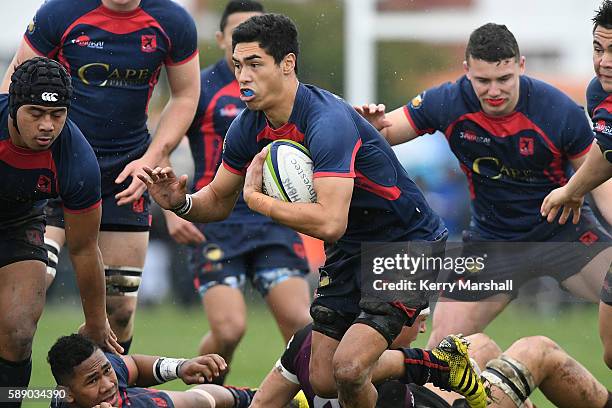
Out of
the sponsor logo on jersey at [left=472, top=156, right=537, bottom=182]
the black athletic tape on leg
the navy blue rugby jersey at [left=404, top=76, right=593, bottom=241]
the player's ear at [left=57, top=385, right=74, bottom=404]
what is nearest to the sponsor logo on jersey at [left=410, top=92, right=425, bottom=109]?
the navy blue rugby jersey at [left=404, top=76, right=593, bottom=241]

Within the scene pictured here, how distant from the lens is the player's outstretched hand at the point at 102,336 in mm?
6793

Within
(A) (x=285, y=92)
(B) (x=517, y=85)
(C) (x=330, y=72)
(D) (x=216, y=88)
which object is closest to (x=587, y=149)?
(B) (x=517, y=85)

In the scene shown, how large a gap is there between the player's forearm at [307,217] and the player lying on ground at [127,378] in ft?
3.62

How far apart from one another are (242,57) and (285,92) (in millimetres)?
300

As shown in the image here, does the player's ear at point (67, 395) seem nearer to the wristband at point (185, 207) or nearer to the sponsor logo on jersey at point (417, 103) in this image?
the wristband at point (185, 207)

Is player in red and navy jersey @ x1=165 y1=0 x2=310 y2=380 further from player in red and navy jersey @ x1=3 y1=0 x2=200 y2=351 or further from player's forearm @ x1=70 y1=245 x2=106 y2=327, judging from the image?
player's forearm @ x1=70 y1=245 x2=106 y2=327

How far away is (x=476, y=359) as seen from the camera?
692 centimetres

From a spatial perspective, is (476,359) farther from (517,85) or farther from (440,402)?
(517,85)

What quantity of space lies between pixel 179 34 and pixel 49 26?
0.86m

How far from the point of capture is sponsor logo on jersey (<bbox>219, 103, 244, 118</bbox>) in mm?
9023

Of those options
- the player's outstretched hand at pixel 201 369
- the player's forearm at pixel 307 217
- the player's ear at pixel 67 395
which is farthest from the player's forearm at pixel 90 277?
the player's forearm at pixel 307 217

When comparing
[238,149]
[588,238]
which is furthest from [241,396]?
[588,238]

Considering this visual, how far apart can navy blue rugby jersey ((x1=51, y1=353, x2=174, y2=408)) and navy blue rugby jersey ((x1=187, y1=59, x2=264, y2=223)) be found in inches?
97.2

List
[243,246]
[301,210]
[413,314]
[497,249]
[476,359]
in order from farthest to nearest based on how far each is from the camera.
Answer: [243,246], [497,249], [476,359], [413,314], [301,210]
